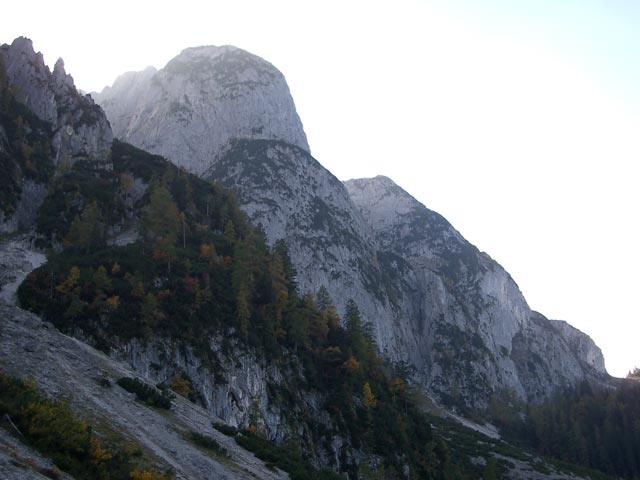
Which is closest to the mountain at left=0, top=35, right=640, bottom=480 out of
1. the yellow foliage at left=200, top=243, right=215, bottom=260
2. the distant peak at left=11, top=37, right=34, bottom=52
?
the yellow foliage at left=200, top=243, right=215, bottom=260

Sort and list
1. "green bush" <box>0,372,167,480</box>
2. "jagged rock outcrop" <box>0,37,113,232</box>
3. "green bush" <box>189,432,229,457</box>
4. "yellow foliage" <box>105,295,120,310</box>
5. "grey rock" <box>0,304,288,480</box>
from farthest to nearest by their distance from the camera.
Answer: "jagged rock outcrop" <box>0,37,113,232</box>
"yellow foliage" <box>105,295,120,310</box>
"green bush" <box>189,432,229,457</box>
"grey rock" <box>0,304,288,480</box>
"green bush" <box>0,372,167,480</box>

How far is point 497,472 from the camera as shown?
99875 millimetres

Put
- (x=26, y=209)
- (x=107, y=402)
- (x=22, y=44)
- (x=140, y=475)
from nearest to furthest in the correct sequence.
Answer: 1. (x=140, y=475)
2. (x=107, y=402)
3. (x=26, y=209)
4. (x=22, y=44)

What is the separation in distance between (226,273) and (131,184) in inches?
1459

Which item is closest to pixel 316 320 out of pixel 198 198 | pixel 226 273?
pixel 226 273

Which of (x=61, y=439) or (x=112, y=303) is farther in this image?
(x=112, y=303)

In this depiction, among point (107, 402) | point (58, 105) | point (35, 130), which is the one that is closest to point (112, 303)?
point (107, 402)

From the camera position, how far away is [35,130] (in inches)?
Answer: 4387

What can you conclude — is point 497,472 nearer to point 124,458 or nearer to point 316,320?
point 316,320

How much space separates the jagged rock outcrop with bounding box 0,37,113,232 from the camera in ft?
314

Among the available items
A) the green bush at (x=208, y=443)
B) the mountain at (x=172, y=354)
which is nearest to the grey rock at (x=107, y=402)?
the mountain at (x=172, y=354)

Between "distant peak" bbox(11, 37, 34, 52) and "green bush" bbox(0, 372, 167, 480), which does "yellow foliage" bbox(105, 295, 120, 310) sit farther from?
"distant peak" bbox(11, 37, 34, 52)

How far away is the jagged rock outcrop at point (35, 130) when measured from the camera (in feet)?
314

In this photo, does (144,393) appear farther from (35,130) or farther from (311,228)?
(311,228)
